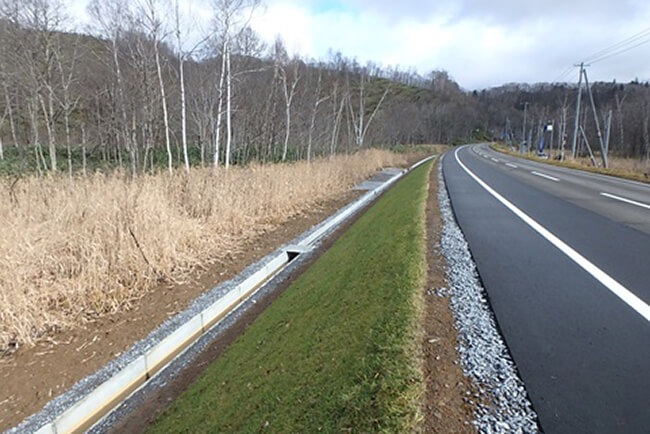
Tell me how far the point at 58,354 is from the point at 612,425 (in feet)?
18.2

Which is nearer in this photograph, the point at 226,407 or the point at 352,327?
the point at 226,407

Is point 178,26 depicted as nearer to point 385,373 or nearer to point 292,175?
point 292,175

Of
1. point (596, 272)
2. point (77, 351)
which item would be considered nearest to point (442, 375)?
point (596, 272)

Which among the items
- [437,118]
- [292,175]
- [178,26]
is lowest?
[292,175]

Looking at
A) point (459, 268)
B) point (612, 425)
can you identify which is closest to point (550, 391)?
point (612, 425)

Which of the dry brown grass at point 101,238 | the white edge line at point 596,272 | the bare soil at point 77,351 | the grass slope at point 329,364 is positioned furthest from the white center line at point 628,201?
the bare soil at point 77,351

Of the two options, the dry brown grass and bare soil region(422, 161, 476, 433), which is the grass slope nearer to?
bare soil region(422, 161, 476, 433)

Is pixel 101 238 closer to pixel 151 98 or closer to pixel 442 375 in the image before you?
pixel 442 375

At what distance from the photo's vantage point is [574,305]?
3484 mm

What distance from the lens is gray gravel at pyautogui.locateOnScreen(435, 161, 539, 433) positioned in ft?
6.70

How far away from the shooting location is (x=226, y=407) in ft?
10.5

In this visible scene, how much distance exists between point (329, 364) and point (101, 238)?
5035 millimetres

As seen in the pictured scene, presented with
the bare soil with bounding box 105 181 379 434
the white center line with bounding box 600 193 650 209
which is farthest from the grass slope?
the white center line with bounding box 600 193 650 209

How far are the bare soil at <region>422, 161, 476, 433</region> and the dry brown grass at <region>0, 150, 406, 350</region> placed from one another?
468 cm
